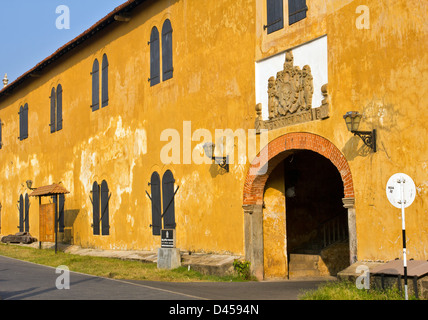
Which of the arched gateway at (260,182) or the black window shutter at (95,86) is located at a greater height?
the black window shutter at (95,86)

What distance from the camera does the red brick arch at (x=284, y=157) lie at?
1235 cm

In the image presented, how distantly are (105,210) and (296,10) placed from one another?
11.3 meters

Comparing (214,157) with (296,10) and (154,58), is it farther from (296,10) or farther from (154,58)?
(154,58)

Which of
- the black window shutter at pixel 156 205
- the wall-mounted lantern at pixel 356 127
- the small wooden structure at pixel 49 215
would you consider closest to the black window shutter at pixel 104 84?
the small wooden structure at pixel 49 215

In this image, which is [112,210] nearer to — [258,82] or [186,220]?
[186,220]

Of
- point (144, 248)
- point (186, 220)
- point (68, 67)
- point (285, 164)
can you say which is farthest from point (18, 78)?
point (285, 164)

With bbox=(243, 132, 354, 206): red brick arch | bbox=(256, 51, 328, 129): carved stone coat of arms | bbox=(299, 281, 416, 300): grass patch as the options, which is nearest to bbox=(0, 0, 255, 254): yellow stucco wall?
bbox=(243, 132, 354, 206): red brick arch

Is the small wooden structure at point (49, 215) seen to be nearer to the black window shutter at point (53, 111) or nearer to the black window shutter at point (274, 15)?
the black window shutter at point (53, 111)

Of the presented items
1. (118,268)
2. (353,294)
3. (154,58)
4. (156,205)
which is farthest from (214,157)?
(353,294)

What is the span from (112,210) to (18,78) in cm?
1107

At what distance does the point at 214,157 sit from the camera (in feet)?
53.0

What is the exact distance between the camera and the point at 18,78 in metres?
29.7

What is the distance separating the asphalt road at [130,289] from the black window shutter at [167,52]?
6.58 metres

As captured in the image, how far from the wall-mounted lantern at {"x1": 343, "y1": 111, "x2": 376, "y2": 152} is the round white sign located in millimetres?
2117
